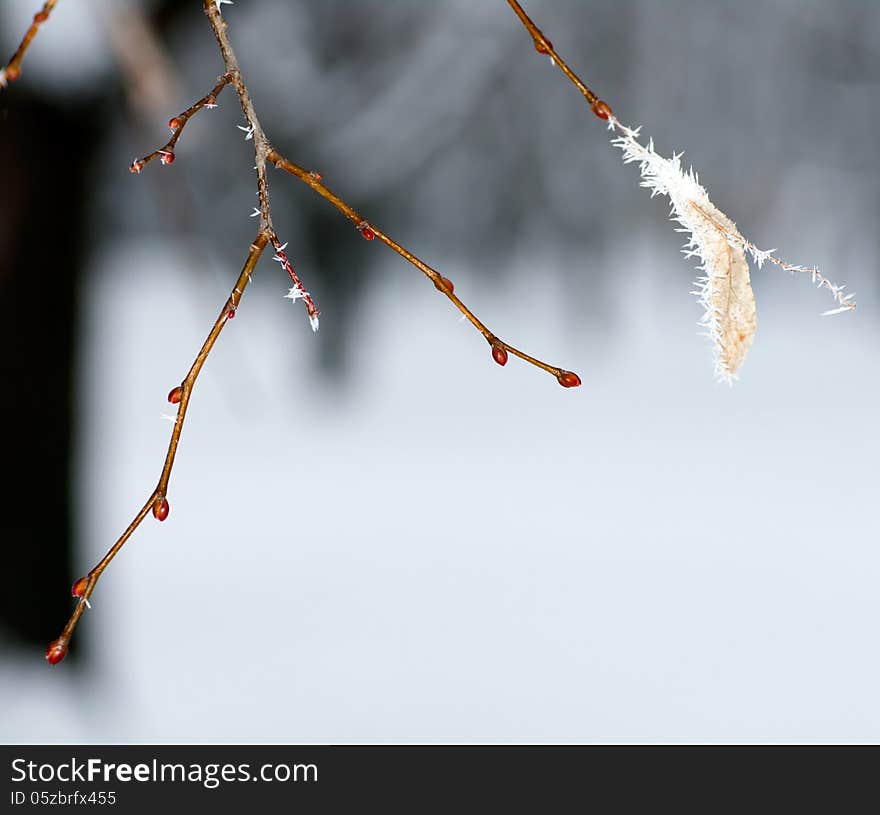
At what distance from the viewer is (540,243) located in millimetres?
3879

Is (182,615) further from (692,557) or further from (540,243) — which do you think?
(540,243)

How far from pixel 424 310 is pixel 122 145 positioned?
228 cm

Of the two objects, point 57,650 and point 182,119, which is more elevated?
point 182,119

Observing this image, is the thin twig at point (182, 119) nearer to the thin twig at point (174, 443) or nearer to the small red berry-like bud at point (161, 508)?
the thin twig at point (174, 443)

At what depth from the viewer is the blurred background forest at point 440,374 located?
2.01m

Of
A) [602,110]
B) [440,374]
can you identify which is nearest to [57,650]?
[602,110]

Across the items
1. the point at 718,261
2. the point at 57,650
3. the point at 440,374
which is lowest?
the point at 57,650

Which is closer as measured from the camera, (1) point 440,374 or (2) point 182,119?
(2) point 182,119

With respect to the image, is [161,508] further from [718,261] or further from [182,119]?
[718,261]

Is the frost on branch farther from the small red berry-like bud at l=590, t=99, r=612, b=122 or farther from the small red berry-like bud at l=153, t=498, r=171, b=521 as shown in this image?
the small red berry-like bud at l=153, t=498, r=171, b=521

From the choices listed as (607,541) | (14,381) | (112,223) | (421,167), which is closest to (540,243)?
(421,167)

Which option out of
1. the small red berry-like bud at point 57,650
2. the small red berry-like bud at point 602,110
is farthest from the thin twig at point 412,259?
the small red berry-like bud at point 57,650

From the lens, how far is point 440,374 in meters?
4.52

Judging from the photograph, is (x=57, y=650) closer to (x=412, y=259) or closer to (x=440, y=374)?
(x=412, y=259)
